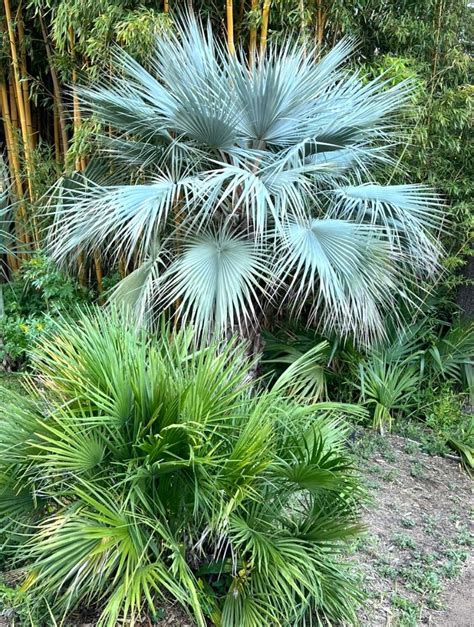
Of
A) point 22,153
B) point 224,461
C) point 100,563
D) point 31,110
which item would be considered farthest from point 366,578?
point 31,110

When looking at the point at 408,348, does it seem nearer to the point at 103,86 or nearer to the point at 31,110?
the point at 103,86

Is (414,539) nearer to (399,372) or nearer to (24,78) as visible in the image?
(399,372)

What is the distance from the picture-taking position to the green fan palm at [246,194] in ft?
9.10

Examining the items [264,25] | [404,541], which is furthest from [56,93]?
[404,541]

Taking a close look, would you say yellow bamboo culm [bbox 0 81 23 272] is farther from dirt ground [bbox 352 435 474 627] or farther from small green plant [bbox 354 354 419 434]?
dirt ground [bbox 352 435 474 627]

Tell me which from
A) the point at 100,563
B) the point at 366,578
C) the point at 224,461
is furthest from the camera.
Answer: the point at 366,578

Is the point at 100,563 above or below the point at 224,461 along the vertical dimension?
below

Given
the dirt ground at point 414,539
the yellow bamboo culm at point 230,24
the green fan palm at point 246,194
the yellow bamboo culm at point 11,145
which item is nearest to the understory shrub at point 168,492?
the dirt ground at point 414,539

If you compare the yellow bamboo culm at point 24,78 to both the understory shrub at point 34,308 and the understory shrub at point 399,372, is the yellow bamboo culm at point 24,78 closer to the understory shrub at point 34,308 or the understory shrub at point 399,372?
the understory shrub at point 34,308

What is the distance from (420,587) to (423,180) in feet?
10.0

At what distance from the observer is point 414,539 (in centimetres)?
281

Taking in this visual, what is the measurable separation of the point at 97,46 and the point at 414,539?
11.3 ft

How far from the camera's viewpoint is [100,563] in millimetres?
1647

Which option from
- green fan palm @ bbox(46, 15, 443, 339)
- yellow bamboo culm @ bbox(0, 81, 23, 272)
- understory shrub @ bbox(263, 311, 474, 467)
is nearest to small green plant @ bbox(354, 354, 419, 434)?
understory shrub @ bbox(263, 311, 474, 467)
